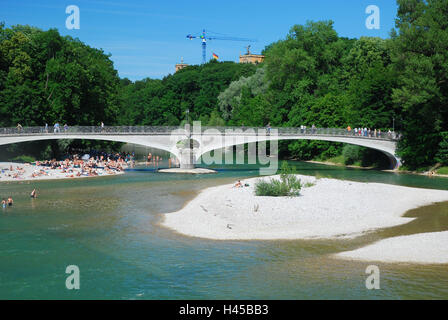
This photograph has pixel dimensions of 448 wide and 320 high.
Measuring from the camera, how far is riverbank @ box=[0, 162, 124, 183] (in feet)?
176

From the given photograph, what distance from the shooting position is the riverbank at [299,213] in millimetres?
27163

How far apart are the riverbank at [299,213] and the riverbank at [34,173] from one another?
21776mm

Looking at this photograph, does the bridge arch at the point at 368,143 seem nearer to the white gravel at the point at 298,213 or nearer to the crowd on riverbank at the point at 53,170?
the crowd on riverbank at the point at 53,170

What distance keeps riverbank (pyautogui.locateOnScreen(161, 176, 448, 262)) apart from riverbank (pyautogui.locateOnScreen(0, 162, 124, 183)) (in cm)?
2178

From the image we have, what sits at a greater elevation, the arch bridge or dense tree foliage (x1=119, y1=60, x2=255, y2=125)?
dense tree foliage (x1=119, y1=60, x2=255, y2=125)

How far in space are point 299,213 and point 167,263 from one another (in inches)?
472

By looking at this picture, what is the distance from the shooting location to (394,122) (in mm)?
65500

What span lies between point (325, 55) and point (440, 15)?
1272 inches

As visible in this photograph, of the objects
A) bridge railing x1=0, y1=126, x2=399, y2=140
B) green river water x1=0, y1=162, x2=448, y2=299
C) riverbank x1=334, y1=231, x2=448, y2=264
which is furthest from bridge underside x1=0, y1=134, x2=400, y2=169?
riverbank x1=334, y1=231, x2=448, y2=264

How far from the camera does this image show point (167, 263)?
70.7ft

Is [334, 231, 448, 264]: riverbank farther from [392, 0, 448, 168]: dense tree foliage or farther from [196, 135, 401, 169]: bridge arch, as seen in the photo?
[196, 135, 401, 169]: bridge arch

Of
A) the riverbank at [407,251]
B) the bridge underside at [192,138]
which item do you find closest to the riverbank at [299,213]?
the riverbank at [407,251]
